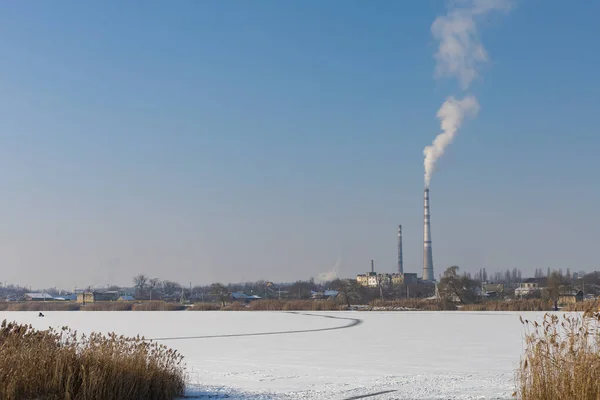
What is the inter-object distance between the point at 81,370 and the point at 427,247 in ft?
414

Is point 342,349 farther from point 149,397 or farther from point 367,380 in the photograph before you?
point 149,397

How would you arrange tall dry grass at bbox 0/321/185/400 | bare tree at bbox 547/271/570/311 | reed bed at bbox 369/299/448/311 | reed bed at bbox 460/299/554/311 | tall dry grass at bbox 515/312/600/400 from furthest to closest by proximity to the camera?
bare tree at bbox 547/271/570/311
reed bed at bbox 369/299/448/311
reed bed at bbox 460/299/554/311
tall dry grass at bbox 0/321/185/400
tall dry grass at bbox 515/312/600/400

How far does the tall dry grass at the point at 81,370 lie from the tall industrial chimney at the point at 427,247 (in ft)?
399

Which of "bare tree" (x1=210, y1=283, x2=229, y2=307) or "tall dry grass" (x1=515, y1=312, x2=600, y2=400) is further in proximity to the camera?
"bare tree" (x1=210, y1=283, x2=229, y2=307)

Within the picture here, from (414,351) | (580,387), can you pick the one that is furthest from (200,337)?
(580,387)

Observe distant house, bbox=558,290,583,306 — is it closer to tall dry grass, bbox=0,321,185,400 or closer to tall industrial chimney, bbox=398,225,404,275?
tall dry grass, bbox=0,321,185,400

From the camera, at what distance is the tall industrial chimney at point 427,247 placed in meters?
129

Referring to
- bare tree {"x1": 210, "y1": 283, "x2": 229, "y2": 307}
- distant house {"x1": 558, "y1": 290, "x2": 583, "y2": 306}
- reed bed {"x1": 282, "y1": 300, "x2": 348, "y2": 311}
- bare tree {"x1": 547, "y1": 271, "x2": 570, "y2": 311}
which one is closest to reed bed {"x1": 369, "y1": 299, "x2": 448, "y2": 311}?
reed bed {"x1": 282, "y1": 300, "x2": 348, "y2": 311}

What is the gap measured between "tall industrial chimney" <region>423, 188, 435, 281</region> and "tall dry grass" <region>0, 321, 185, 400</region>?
121713mm

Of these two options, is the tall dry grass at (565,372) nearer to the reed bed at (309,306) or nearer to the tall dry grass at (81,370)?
the tall dry grass at (81,370)

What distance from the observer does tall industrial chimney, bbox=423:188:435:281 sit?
423ft

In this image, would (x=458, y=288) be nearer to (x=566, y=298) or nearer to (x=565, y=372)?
(x=566, y=298)

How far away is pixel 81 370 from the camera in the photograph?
8.27 meters

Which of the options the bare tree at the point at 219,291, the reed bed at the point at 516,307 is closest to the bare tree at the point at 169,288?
the bare tree at the point at 219,291
